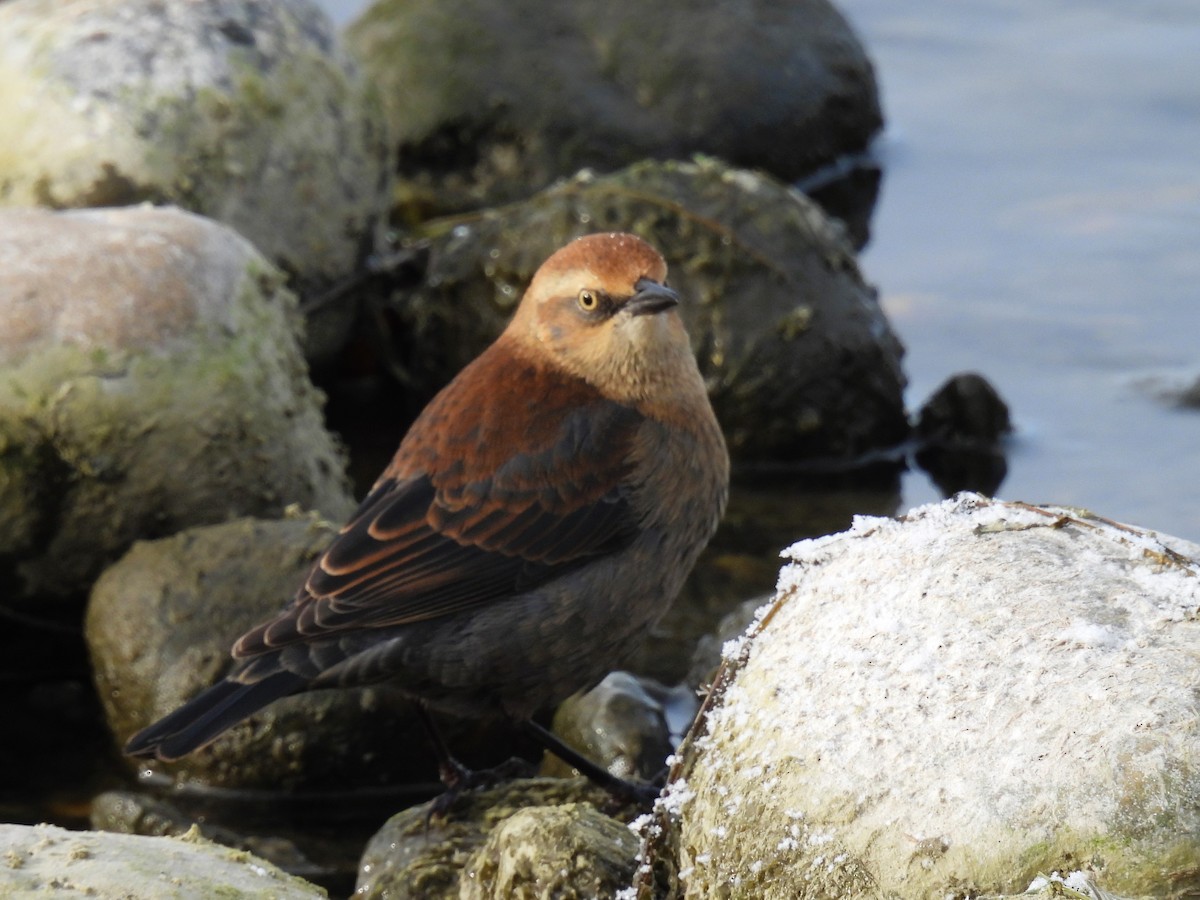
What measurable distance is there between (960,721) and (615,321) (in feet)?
7.78

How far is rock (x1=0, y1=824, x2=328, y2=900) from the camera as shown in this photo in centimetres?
363

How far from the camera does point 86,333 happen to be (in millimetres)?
6121

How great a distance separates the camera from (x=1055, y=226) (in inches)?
401

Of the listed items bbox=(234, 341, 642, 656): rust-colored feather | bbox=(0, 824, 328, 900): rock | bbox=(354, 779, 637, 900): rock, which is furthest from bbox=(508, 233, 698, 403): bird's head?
bbox=(0, 824, 328, 900): rock

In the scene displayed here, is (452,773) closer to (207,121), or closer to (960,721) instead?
(960,721)

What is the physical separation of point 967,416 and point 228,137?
11.8 ft

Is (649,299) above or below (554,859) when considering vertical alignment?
above

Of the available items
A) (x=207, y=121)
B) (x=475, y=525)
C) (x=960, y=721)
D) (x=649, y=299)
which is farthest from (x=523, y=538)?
(x=207, y=121)

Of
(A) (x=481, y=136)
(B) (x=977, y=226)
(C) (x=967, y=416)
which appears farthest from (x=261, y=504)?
(B) (x=977, y=226)

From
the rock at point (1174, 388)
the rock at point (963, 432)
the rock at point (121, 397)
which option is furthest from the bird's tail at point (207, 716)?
the rock at point (1174, 388)

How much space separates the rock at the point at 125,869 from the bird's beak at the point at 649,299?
80.7 inches

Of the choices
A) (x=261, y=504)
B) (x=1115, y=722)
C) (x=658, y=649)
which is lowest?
(x=658, y=649)

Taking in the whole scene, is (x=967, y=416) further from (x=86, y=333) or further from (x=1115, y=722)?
(x=1115, y=722)

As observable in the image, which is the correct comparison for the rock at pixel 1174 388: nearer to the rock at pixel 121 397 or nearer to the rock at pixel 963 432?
the rock at pixel 963 432
